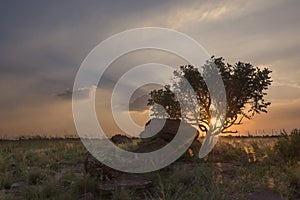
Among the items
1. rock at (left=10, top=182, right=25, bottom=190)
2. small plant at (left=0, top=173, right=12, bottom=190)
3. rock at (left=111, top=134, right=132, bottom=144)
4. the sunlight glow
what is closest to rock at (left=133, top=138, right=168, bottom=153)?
rock at (left=10, top=182, right=25, bottom=190)

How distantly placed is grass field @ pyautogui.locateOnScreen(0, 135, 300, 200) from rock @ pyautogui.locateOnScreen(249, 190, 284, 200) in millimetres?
217

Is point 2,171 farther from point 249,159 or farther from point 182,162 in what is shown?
point 249,159

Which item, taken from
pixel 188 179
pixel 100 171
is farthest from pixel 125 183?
pixel 188 179

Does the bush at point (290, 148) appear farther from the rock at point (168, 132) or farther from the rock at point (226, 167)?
the rock at point (168, 132)

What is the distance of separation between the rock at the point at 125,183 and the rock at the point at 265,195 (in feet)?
9.29

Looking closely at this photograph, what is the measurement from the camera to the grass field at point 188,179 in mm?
11164

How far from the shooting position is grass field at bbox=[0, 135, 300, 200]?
11164 millimetres

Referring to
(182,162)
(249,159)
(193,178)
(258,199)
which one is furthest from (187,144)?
(258,199)

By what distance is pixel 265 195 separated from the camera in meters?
10.6

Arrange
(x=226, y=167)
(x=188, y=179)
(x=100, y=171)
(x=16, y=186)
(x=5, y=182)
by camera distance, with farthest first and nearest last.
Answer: (x=226, y=167), (x=5, y=182), (x=16, y=186), (x=100, y=171), (x=188, y=179)

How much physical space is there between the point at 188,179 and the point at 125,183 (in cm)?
193

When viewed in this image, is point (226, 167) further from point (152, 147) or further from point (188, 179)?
point (152, 147)

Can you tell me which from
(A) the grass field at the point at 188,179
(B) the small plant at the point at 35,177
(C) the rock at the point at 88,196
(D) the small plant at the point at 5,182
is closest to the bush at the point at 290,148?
(A) the grass field at the point at 188,179

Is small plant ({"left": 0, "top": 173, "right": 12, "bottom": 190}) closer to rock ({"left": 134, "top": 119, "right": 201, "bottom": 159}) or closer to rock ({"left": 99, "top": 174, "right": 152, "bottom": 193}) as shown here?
rock ({"left": 99, "top": 174, "right": 152, "bottom": 193})
